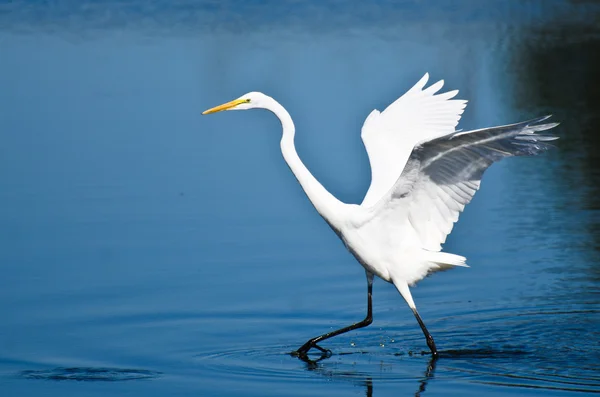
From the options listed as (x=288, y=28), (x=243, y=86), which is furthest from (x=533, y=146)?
(x=288, y=28)

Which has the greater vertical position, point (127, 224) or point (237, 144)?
point (237, 144)

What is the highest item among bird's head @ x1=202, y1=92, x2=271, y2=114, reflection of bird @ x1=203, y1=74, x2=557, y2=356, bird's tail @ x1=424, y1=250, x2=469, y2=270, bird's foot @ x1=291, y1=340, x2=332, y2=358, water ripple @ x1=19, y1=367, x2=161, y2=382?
bird's head @ x1=202, y1=92, x2=271, y2=114

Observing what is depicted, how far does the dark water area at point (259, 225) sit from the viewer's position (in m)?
7.44

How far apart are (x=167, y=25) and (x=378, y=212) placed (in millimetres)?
14016

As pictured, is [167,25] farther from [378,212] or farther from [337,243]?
[378,212]

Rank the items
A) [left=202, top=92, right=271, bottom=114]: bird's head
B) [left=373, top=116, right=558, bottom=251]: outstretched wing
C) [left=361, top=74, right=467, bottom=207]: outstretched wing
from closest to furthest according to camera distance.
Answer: [left=373, top=116, right=558, bottom=251]: outstretched wing → [left=202, top=92, right=271, bottom=114]: bird's head → [left=361, top=74, right=467, bottom=207]: outstretched wing

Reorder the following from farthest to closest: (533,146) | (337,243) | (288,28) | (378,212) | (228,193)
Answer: (288,28) → (228,193) → (337,243) → (378,212) → (533,146)

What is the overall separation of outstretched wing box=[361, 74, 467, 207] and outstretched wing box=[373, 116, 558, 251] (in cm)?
102

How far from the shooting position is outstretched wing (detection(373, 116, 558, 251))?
684 centimetres

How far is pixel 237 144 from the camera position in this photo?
43.9ft

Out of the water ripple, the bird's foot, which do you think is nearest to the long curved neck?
the bird's foot

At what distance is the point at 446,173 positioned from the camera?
743 centimetres

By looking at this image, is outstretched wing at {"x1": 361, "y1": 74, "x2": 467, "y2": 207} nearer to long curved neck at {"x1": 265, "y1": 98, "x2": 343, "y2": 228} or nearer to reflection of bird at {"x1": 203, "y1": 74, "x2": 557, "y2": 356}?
reflection of bird at {"x1": 203, "y1": 74, "x2": 557, "y2": 356}

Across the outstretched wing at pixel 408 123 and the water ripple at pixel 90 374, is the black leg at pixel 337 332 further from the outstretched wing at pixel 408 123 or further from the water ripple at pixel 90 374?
the outstretched wing at pixel 408 123
